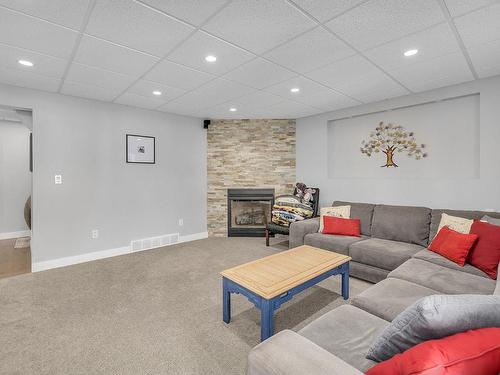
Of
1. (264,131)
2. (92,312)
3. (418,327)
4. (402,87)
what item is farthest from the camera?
(264,131)

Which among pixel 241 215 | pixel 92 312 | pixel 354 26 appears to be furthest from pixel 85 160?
pixel 354 26

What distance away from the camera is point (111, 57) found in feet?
8.11

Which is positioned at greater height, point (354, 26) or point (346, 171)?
point (354, 26)

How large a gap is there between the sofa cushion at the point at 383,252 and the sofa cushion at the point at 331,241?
104 mm

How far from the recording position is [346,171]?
4531mm

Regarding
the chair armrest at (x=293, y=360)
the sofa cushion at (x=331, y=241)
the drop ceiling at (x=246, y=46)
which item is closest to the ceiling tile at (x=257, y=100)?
the drop ceiling at (x=246, y=46)

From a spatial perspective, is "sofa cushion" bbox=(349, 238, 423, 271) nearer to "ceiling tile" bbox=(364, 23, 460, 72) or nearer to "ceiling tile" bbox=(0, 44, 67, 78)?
"ceiling tile" bbox=(364, 23, 460, 72)

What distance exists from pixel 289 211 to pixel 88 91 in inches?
137

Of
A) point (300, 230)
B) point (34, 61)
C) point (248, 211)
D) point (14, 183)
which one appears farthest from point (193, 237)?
point (14, 183)

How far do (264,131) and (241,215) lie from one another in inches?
71.7

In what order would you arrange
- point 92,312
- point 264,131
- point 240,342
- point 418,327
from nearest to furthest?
point 418,327
point 240,342
point 92,312
point 264,131

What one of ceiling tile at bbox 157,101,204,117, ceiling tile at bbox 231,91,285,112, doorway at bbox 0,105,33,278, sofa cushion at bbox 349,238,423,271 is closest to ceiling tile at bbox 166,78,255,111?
ceiling tile at bbox 157,101,204,117

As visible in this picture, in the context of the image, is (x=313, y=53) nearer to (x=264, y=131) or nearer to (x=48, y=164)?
(x=264, y=131)

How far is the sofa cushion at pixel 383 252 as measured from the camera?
9.12ft
